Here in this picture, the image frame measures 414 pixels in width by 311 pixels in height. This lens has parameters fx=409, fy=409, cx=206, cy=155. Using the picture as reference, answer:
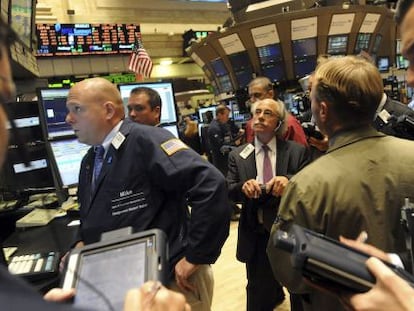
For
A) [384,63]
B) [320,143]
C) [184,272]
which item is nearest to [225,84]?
[384,63]

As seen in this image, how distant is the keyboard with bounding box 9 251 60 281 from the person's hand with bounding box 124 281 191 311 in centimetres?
114

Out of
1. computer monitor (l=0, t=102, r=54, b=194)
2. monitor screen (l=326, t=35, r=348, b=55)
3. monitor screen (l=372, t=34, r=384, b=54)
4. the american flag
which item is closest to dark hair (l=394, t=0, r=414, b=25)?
computer monitor (l=0, t=102, r=54, b=194)

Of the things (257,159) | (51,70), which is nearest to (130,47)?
(51,70)

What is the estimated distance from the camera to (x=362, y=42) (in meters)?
7.29

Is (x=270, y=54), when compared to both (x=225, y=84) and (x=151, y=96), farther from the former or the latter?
(x=151, y=96)

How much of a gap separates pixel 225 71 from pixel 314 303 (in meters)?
6.07

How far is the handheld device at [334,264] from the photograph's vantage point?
88 cm

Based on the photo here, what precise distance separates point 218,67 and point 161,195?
5.84m

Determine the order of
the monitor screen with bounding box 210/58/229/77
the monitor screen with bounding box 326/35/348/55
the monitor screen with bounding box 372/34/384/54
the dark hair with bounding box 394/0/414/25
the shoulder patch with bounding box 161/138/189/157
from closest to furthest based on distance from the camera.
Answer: the dark hair with bounding box 394/0/414/25 < the shoulder patch with bounding box 161/138/189/157 < the monitor screen with bounding box 326/35/348/55 < the monitor screen with bounding box 210/58/229/77 < the monitor screen with bounding box 372/34/384/54

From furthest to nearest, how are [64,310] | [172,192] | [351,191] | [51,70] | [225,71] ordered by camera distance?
[51,70] → [225,71] → [172,192] → [351,191] → [64,310]

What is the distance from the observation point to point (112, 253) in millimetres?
927

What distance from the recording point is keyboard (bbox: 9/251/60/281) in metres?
1.74

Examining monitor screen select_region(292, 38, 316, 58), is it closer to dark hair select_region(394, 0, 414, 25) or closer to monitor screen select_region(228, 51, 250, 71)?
monitor screen select_region(228, 51, 250, 71)

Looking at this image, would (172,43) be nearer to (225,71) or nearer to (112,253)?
(225,71)
